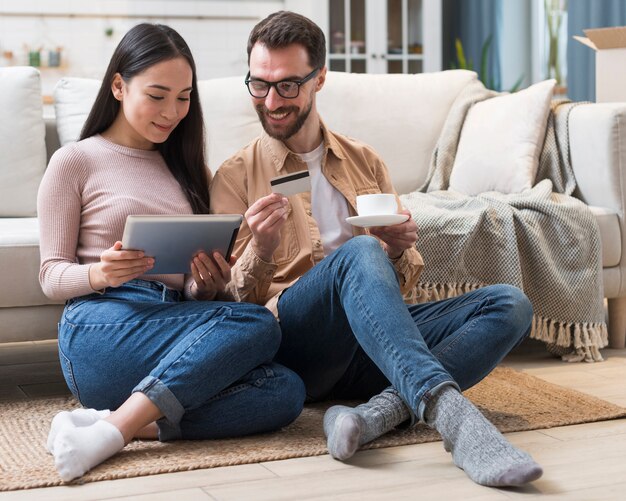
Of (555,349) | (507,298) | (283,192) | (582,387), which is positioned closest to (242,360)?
(283,192)

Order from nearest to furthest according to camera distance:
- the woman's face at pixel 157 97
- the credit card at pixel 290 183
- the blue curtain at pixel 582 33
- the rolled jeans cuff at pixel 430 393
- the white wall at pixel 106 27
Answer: the rolled jeans cuff at pixel 430 393
the credit card at pixel 290 183
the woman's face at pixel 157 97
the blue curtain at pixel 582 33
the white wall at pixel 106 27

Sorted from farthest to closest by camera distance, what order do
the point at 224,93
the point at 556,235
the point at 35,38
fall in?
the point at 35,38, the point at 224,93, the point at 556,235

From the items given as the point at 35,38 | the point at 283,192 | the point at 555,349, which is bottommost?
the point at 555,349

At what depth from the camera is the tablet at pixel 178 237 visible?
164 centimetres

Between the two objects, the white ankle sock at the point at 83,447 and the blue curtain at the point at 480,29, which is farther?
the blue curtain at the point at 480,29

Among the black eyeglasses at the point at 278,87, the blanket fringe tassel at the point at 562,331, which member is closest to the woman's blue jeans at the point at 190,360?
the black eyeglasses at the point at 278,87

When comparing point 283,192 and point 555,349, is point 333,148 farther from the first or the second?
point 555,349

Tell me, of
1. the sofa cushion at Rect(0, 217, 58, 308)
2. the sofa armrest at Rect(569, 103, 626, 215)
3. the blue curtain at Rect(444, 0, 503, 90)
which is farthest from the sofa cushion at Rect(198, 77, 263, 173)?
the blue curtain at Rect(444, 0, 503, 90)

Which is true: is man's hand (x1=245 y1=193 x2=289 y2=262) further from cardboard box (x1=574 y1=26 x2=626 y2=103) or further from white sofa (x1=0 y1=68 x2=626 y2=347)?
cardboard box (x1=574 y1=26 x2=626 y2=103)

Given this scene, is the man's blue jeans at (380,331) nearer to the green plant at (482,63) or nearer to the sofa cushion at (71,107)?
the sofa cushion at (71,107)

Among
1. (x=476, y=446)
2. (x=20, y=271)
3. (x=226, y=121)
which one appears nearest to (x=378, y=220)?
(x=476, y=446)

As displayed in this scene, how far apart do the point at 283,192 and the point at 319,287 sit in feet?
0.68

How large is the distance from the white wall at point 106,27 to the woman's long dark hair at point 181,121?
3.48m

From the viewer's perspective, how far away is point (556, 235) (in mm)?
2695
